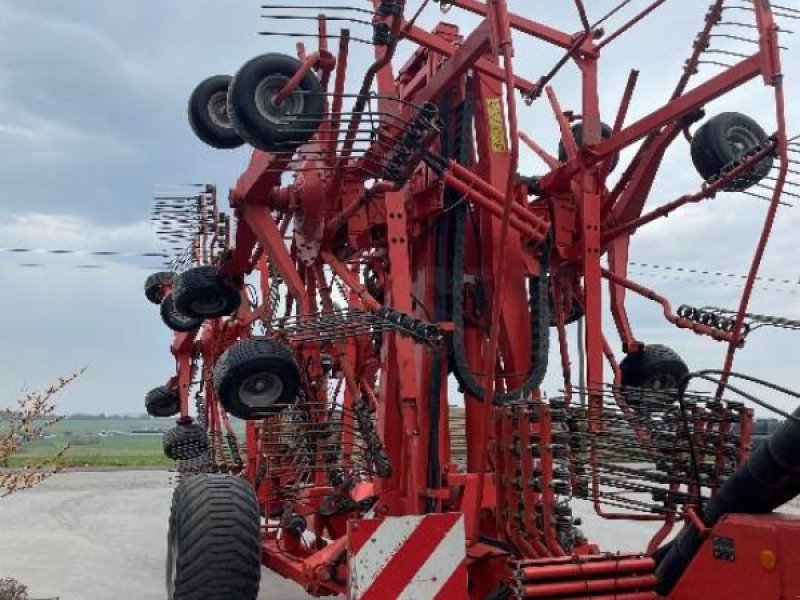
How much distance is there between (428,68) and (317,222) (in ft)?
4.94

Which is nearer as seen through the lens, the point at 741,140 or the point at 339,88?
the point at 339,88

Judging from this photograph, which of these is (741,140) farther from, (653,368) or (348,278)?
(348,278)

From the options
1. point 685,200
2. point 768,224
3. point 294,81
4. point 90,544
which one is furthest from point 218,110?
point 90,544

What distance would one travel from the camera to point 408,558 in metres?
4.32

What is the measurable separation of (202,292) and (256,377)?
2689 millimetres

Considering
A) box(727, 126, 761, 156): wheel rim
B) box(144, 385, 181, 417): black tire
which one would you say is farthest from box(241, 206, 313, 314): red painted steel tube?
box(144, 385, 181, 417): black tire

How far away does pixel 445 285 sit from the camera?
5.47 m

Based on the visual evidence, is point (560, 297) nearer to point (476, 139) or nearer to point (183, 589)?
point (476, 139)

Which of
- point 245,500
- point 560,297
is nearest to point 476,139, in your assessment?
point 560,297

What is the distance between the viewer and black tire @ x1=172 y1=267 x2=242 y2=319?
28.3ft

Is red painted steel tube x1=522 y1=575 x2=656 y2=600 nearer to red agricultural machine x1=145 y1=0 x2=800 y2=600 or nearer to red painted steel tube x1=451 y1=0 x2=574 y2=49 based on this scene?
red agricultural machine x1=145 y1=0 x2=800 y2=600

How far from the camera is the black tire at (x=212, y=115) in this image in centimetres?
757

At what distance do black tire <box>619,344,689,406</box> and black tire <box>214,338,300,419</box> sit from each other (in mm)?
2556

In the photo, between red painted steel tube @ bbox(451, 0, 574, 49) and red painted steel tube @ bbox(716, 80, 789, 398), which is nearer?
red painted steel tube @ bbox(716, 80, 789, 398)
